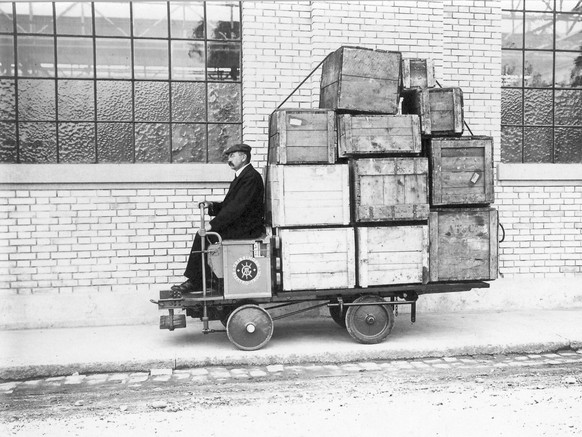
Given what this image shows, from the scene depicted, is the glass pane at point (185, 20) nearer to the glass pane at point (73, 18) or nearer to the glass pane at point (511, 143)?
the glass pane at point (73, 18)

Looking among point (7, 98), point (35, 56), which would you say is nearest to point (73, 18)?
point (35, 56)

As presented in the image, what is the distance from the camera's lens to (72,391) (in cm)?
599

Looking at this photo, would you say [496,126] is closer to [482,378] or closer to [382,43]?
[382,43]

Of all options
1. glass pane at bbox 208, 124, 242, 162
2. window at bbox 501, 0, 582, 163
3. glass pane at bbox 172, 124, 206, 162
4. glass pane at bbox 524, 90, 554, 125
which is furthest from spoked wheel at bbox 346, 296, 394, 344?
glass pane at bbox 524, 90, 554, 125

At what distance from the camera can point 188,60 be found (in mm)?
8828

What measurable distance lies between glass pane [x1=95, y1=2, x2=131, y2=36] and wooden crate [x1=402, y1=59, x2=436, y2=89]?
343 centimetres

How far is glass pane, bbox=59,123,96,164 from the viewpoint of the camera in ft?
28.1

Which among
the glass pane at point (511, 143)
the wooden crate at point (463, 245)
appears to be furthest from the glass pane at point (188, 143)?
the glass pane at point (511, 143)

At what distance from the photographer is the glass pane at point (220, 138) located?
352 inches

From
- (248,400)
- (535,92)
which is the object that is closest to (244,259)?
(248,400)

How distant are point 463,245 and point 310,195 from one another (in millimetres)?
1727

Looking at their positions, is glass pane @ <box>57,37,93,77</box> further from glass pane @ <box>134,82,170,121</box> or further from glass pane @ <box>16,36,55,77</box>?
glass pane @ <box>134,82,170,121</box>

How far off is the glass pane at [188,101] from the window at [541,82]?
13.2ft

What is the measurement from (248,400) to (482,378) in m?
2.11
